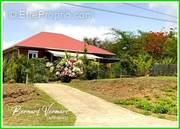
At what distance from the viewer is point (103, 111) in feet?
48.0

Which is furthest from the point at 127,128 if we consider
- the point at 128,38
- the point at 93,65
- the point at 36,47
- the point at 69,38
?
the point at 128,38

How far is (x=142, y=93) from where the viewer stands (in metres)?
18.7

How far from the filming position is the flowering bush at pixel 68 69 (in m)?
26.2

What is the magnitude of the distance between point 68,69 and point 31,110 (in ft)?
41.1

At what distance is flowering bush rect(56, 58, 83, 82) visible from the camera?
2619 centimetres

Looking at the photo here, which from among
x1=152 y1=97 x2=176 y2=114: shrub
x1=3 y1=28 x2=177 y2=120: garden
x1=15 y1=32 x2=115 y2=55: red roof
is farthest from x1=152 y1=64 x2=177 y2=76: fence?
x1=152 y1=97 x2=176 y2=114: shrub

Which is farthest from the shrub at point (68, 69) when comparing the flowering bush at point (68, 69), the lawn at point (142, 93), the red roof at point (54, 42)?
the red roof at point (54, 42)

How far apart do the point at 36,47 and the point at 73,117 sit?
20492mm

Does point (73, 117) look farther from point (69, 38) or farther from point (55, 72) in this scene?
point (69, 38)

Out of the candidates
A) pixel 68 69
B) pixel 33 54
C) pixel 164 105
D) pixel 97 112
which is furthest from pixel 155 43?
pixel 97 112

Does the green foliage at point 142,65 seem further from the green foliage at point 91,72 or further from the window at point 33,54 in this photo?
the window at point 33,54

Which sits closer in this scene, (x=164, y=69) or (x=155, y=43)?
(x=164, y=69)

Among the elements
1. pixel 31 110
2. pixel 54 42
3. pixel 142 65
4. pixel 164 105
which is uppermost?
pixel 31 110

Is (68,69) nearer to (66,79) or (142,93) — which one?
(66,79)
